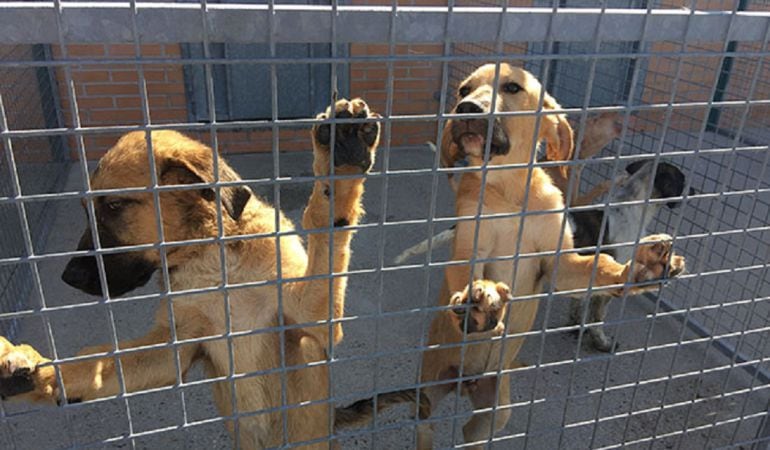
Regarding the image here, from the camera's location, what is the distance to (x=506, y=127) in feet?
8.75

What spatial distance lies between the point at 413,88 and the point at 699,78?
149 inches

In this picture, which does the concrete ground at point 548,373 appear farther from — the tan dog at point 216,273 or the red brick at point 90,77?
the red brick at point 90,77

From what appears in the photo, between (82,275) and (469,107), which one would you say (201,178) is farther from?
(469,107)

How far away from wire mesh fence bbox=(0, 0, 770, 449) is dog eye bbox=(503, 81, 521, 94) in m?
0.02

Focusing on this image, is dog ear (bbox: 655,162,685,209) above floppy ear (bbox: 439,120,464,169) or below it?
below

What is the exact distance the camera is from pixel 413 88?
6434mm

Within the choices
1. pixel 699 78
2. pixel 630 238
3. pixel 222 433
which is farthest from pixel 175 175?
pixel 699 78

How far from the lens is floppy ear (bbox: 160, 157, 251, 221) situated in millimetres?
1758

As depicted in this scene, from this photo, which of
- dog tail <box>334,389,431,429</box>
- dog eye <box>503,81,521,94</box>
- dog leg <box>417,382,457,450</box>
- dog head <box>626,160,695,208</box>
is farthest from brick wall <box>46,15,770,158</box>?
dog tail <box>334,389,431,429</box>

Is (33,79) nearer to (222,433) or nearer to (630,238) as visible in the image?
(222,433)

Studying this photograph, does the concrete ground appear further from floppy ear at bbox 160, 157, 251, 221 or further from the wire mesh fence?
floppy ear at bbox 160, 157, 251, 221

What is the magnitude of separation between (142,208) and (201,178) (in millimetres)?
261

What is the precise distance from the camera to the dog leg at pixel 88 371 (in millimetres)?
1560

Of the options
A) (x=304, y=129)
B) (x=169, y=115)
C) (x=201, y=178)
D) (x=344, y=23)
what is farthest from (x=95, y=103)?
(x=344, y=23)
